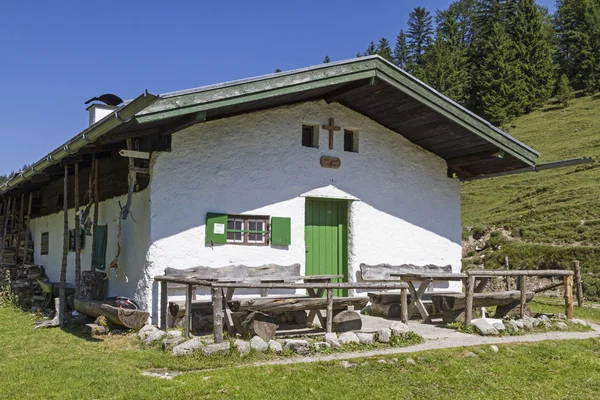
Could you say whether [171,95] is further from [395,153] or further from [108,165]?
[395,153]

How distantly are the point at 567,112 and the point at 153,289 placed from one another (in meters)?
50.7

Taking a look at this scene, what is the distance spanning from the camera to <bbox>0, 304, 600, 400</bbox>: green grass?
6332 millimetres

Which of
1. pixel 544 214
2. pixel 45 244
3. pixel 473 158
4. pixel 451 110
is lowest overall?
pixel 45 244

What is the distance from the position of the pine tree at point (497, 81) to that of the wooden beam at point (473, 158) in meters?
44.1

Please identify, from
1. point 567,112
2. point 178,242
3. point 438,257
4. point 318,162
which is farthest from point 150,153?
point 567,112

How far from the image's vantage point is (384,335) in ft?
28.8

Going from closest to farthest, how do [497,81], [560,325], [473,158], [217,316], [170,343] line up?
[217,316] → [170,343] → [560,325] → [473,158] → [497,81]

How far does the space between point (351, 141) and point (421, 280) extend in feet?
11.4

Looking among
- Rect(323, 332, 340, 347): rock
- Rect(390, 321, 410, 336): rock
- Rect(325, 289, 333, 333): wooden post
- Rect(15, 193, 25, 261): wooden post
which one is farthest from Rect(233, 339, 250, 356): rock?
Rect(15, 193, 25, 261): wooden post

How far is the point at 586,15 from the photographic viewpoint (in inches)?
2598

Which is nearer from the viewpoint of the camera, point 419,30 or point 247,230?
point 247,230

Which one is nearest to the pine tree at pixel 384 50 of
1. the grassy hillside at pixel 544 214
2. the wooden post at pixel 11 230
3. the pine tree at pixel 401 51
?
the pine tree at pixel 401 51

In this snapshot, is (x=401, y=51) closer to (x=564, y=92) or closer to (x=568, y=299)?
(x=564, y=92)

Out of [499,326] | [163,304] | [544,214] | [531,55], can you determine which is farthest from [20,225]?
[531,55]
